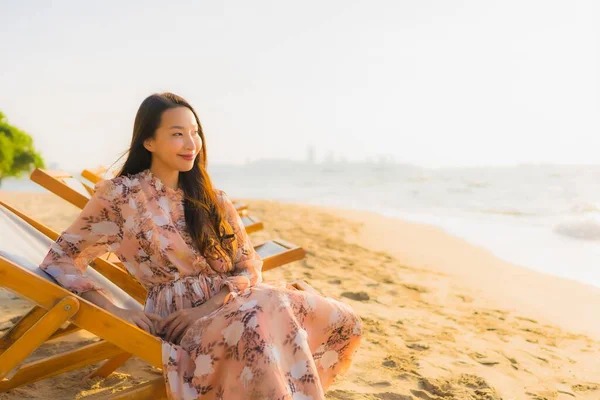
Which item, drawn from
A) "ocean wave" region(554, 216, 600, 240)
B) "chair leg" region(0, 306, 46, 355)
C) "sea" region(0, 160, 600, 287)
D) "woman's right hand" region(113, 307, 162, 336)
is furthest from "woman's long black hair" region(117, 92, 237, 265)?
Result: "ocean wave" region(554, 216, 600, 240)

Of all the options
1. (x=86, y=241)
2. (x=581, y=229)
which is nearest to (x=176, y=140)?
(x=86, y=241)

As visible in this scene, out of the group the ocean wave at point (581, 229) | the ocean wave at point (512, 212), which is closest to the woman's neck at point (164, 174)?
the ocean wave at point (581, 229)

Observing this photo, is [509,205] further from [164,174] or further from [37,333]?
[37,333]

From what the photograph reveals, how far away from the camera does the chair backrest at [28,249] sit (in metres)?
1.91

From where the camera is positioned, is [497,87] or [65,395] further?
[497,87]

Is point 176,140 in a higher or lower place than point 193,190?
higher

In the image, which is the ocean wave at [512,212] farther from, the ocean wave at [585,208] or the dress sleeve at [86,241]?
the dress sleeve at [86,241]

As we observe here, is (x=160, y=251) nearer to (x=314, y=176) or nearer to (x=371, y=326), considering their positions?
(x=371, y=326)

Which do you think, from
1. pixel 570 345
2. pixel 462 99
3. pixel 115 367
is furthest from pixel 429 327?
pixel 462 99

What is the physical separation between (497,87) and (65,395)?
2026 inches

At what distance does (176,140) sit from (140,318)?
0.68 metres

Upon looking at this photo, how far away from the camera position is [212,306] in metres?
1.98

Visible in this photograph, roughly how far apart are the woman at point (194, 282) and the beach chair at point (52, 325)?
11cm

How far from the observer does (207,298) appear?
2082 millimetres
